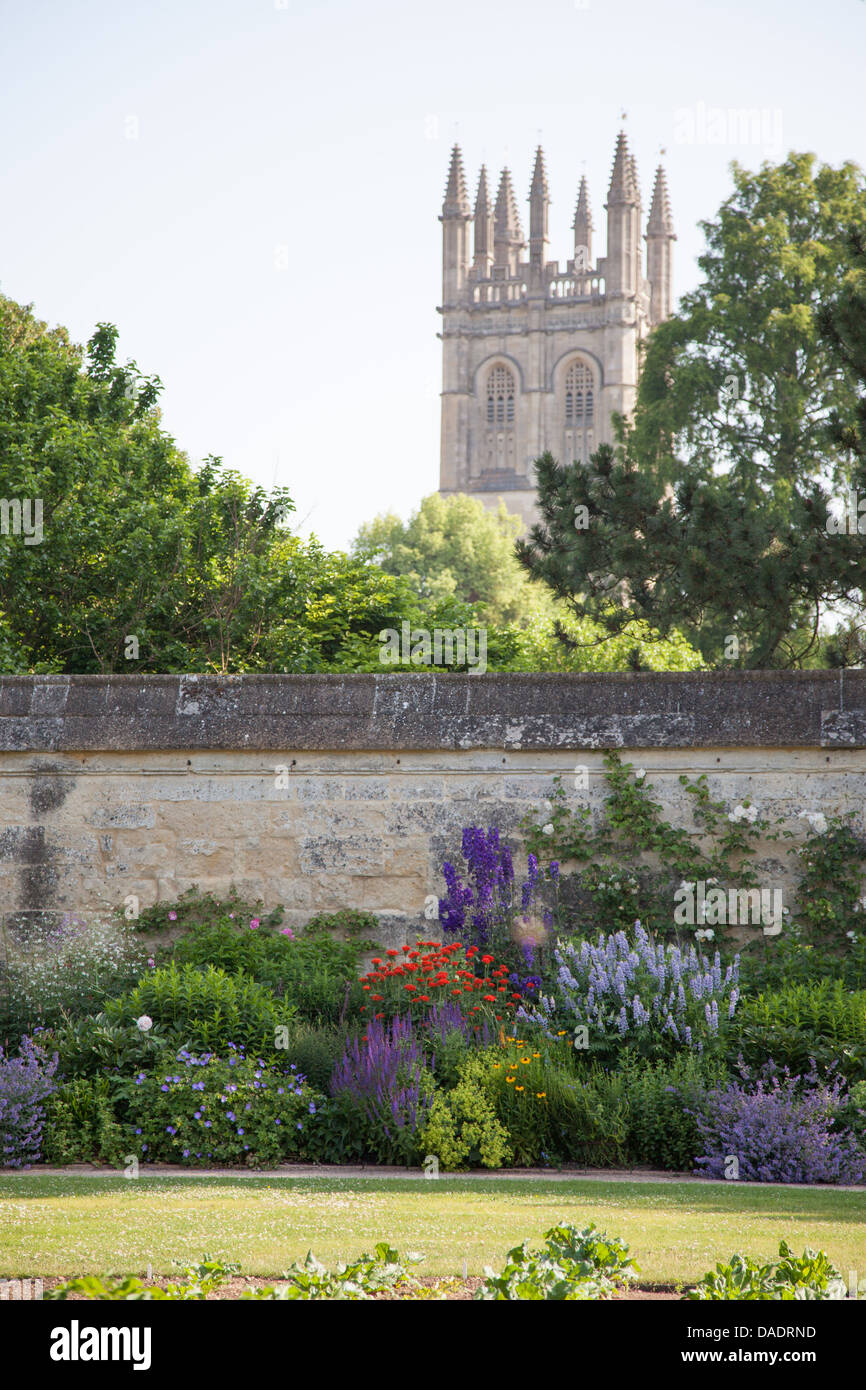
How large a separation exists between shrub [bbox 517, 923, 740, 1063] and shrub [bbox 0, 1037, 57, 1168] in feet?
6.90

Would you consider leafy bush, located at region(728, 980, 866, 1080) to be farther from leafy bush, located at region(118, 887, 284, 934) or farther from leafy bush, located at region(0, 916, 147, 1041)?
leafy bush, located at region(0, 916, 147, 1041)

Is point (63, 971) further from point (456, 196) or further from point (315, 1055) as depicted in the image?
point (456, 196)

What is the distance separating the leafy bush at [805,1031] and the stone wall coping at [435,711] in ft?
4.92

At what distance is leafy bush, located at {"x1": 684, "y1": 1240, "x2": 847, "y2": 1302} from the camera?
3258 mm

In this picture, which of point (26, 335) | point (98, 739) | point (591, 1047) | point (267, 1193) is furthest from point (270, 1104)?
point (26, 335)

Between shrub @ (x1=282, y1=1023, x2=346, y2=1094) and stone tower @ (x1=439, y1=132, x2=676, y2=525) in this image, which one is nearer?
shrub @ (x1=282, y1=1023, x2=346, y2=1094)

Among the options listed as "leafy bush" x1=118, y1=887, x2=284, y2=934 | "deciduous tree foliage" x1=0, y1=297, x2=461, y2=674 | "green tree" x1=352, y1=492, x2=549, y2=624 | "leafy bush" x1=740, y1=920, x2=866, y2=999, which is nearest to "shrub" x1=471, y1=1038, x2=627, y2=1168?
"leafy bush" x1=740, y1=920, x2=866, y2=999

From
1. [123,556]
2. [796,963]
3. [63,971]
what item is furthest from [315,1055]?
[123,556]

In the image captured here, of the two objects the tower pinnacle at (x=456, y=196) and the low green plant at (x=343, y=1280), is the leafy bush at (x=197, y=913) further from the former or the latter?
the tower pinnacle at (x=456, y=196)

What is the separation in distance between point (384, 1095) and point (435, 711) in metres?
2.26

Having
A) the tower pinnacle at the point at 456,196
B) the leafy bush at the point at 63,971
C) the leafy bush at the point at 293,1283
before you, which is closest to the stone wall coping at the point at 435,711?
the leafy bush at the point at 63,971

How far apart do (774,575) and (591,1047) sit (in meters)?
5.37

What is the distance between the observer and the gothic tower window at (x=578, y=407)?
81.9m
